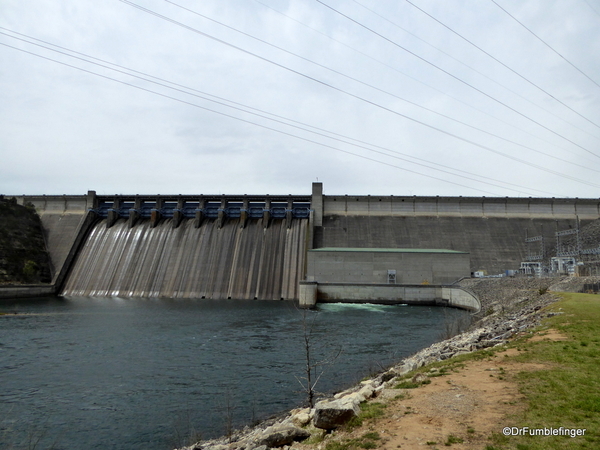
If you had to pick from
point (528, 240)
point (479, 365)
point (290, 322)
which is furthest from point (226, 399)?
point (528, 240)

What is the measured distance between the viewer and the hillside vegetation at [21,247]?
41.5 meters

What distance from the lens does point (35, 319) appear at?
2602 cm

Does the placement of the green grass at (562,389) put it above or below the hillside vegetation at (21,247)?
below

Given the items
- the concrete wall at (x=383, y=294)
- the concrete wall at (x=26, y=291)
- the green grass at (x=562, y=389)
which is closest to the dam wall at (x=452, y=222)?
the concrete wall at (x=383, y=294)

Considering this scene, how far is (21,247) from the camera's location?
44.2 m

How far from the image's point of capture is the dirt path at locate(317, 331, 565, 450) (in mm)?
5523

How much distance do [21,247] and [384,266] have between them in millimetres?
37468

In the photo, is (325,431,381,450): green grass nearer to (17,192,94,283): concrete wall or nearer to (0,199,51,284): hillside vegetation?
(0,199,51,284): hillside vegetation

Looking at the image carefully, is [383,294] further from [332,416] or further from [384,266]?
[332,416]

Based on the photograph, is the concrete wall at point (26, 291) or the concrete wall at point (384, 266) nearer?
the concrete wall at point (384, 266)

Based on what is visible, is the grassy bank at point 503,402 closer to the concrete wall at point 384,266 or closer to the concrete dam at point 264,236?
the concrete wall at point 384,266

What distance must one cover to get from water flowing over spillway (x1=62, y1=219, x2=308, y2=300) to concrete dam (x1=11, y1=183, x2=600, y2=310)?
0.36 feet

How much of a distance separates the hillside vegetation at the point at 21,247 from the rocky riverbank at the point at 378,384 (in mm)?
40638

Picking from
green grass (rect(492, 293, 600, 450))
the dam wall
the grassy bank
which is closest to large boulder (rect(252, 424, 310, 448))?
the grassy bank
